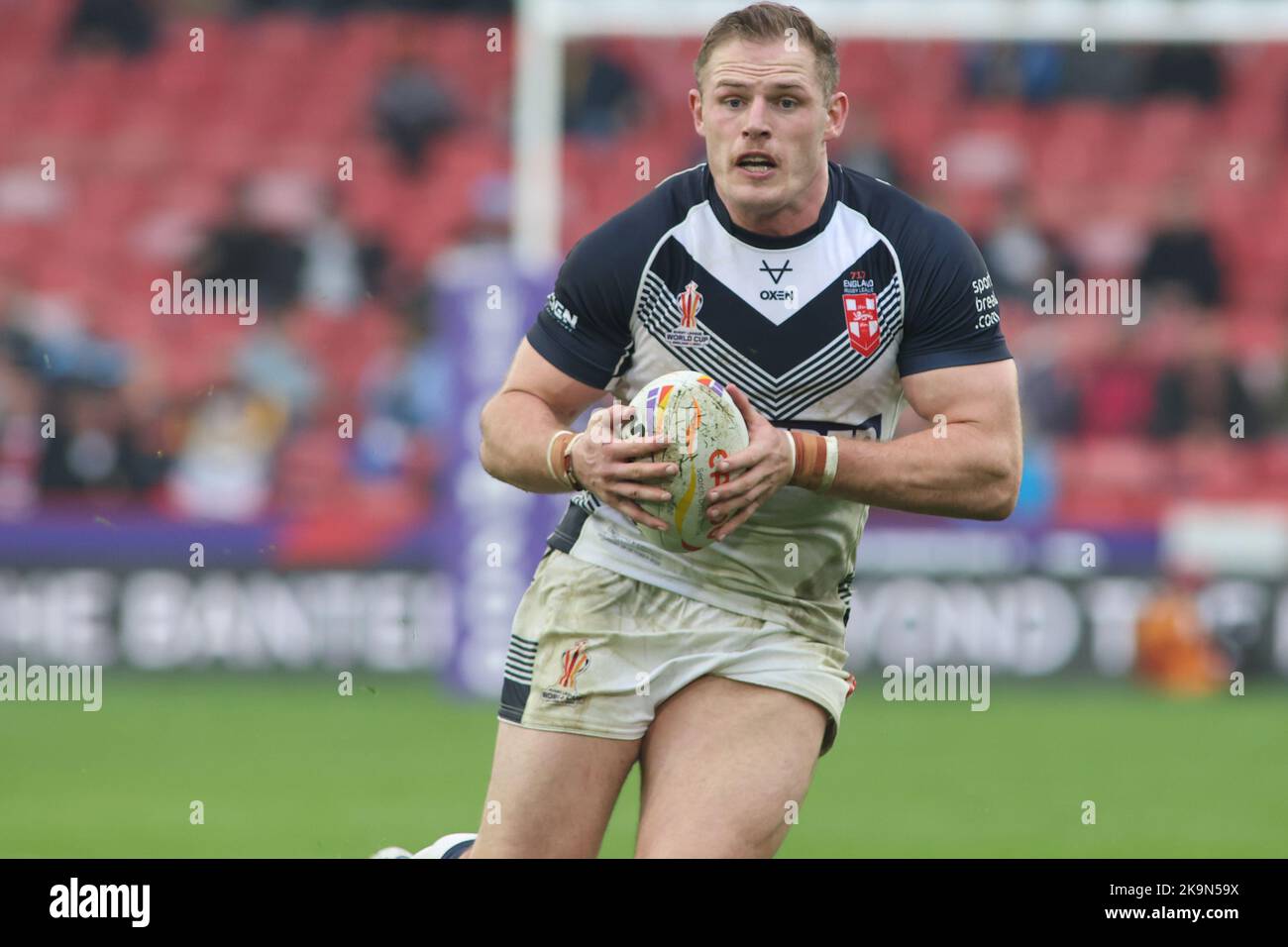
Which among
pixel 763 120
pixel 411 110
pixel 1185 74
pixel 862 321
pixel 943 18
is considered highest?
pixel 1185 74

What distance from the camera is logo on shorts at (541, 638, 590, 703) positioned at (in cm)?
515

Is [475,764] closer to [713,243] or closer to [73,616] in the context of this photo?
[73,616]

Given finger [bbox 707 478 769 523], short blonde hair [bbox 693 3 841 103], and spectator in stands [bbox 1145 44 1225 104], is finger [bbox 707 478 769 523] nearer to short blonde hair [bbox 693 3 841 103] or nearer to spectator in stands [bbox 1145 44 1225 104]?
short blonde hair [bbox 693 3 841 103]

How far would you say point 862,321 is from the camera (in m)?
5.09

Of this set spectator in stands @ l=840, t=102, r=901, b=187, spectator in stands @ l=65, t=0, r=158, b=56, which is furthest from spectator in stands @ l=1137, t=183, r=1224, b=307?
spectator in stands @ l=65, t=0, r=158, b=56

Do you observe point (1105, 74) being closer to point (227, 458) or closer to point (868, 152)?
point (868, 152)

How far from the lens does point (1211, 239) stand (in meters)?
17.0

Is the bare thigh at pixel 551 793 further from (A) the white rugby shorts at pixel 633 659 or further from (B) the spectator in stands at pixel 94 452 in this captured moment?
(B) the spectator in stands at pixel 94 452

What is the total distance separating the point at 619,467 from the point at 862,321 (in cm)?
79

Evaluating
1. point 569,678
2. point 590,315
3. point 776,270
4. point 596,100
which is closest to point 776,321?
point 776,270

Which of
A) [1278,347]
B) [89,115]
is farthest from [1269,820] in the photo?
[89,115]

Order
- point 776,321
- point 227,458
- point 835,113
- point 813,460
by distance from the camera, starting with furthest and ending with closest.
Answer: point 227,458 < point 835,113 < point 776,321 < point 813,460

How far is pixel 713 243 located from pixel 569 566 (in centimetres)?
95

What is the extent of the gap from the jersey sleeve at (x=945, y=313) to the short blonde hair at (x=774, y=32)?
1.62ft
